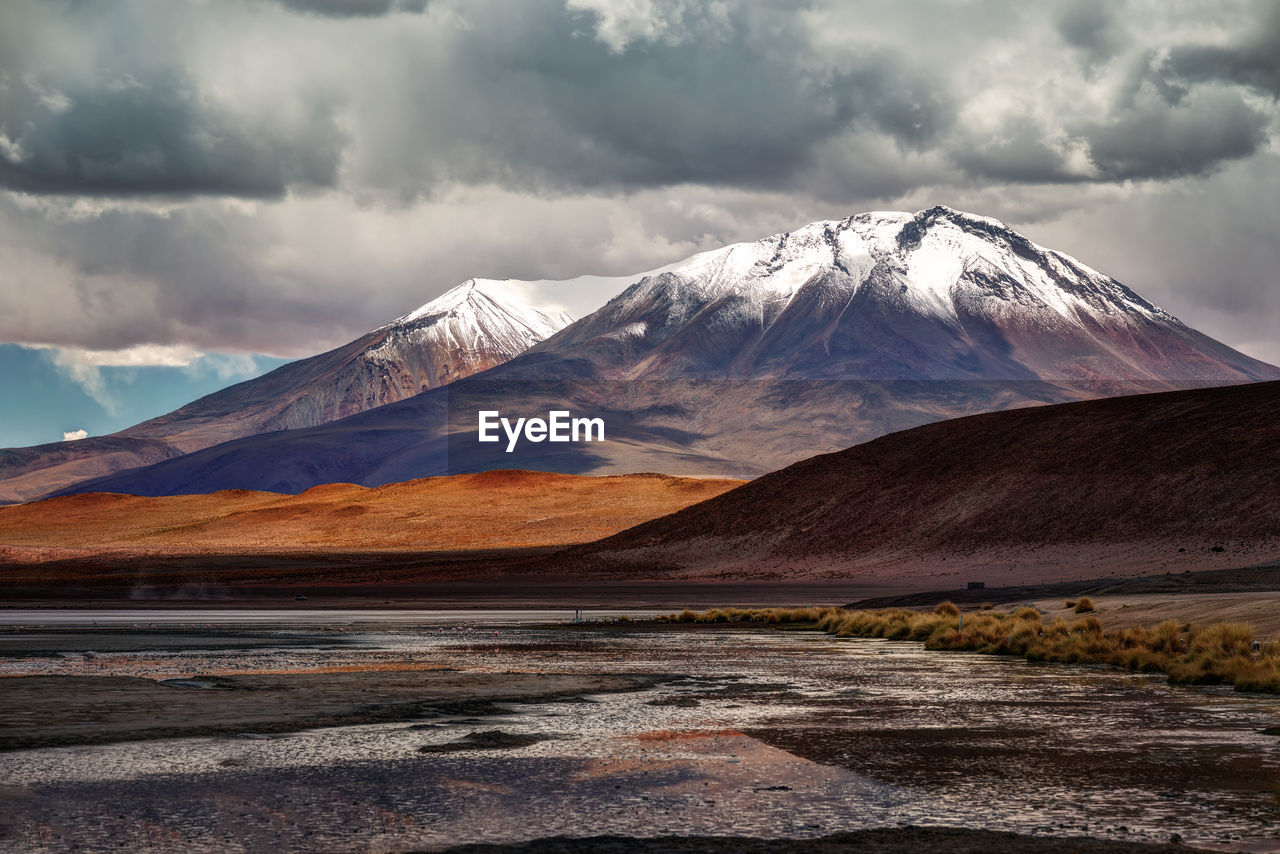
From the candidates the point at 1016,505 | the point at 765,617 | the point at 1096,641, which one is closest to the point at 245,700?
the point at 1096,641

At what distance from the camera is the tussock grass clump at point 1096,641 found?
22594 millimetres

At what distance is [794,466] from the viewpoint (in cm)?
11675

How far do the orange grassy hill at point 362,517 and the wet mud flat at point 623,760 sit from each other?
9631 cm

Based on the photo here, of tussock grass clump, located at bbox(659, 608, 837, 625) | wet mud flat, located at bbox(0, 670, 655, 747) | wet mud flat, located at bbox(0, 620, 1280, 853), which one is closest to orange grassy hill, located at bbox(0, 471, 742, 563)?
tussock grass clump, located at bbox(659, 608, 837, 625)

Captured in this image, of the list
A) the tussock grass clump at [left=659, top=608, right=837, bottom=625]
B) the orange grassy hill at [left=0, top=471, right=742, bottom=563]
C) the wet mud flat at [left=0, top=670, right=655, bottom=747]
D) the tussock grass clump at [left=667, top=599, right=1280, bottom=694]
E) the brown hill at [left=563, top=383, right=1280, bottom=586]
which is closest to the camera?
the wet mud flat at [left=0, top=670, right=655, bottom=747]

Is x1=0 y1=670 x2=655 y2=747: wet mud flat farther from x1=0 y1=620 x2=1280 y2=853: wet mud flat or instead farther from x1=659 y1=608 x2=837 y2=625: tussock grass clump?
x1=659 y1=608 x2=837 y2=625: tussock grass clump

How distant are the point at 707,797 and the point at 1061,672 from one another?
15.7m

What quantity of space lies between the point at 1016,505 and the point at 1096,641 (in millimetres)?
64320

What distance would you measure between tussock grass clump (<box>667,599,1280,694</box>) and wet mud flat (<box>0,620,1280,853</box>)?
3.76ft

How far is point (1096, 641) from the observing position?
28.8m

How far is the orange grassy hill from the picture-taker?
420ft

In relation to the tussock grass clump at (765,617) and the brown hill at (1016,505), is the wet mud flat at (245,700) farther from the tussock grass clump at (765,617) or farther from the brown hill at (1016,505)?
the brown hill at (1016,505)

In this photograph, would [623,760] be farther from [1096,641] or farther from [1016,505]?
[1016,505]

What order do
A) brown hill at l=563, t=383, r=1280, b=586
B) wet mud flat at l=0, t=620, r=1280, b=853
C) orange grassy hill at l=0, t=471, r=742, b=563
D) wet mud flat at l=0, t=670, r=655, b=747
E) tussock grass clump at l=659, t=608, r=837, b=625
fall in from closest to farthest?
1. wet mud flat at l=0, t=620, r=1280, b=853
2. wet mud flat at l=0, t=670, r=655, b=747
3. tussock grass clump at l=659, t=608, r=837, b=625
4. brown hill at l=563, t=383, r=1280, b=586
5. orange grassy hill at l=0, t=471, r=742, b=563
